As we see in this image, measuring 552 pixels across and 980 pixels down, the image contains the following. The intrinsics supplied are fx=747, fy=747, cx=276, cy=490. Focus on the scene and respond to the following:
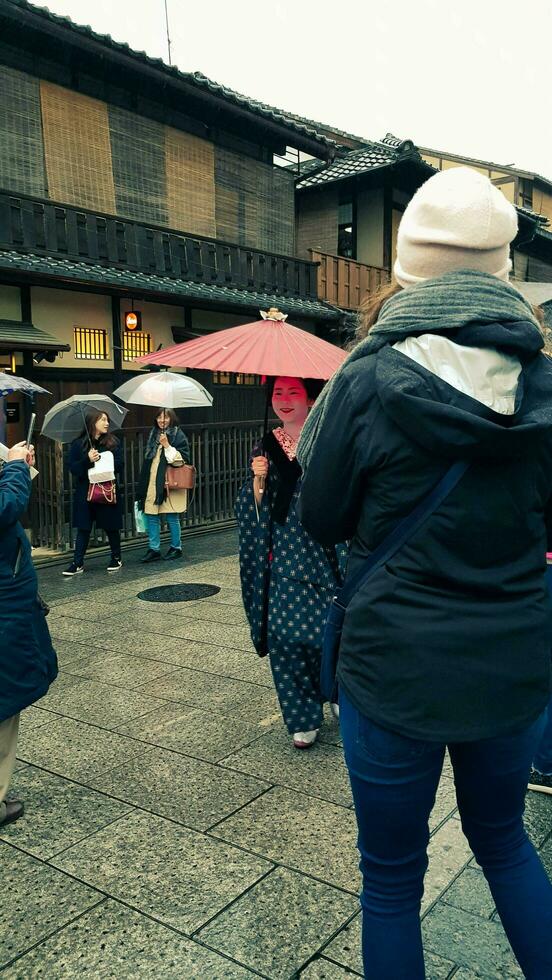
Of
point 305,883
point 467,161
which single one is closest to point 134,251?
point 305,883

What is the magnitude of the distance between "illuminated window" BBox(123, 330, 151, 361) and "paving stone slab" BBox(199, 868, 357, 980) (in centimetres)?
1105

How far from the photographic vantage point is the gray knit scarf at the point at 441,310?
5.18 ft

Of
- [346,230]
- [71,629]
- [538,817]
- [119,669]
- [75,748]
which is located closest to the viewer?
[538,817]

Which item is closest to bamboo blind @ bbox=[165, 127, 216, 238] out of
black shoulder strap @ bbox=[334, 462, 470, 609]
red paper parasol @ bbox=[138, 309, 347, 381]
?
red paper parasol @ bbox=[138, 309, 347, 381]

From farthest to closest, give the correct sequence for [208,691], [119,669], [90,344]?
[90,344]
[119,669]
[208,691]

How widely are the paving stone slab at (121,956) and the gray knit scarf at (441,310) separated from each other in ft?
5.21

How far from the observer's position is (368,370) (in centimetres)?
159

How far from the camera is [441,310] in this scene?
159 cm

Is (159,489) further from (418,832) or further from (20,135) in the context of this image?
(418,832)

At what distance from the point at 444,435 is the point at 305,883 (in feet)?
6.13

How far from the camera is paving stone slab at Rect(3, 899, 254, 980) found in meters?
2.20

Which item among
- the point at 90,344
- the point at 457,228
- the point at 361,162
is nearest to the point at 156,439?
the point at 90,344

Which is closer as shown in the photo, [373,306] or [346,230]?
[373,306]

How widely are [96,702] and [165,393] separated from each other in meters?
5.31
